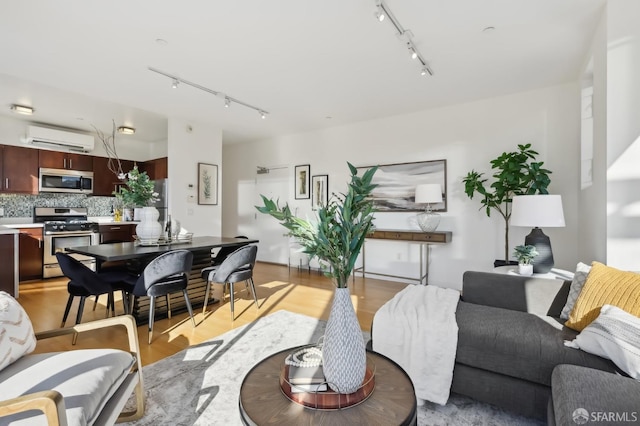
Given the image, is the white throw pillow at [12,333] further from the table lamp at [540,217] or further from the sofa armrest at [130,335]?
the table lamp at [540,217]

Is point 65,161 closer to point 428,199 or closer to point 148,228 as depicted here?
point 148,228

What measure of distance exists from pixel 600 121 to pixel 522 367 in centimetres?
215

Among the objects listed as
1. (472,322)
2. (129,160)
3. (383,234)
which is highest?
(129,160)

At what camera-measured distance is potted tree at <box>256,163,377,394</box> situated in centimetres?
109

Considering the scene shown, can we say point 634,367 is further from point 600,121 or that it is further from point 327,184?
point 327,184

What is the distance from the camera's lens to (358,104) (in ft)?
15.1

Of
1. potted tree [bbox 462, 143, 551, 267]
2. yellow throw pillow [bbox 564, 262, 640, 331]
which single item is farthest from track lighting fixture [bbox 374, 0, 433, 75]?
yellow throw pillow [bbox 564, 262, 640, 331]

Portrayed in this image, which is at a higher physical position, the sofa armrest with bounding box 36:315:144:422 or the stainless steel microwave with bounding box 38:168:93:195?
the stainless steel microwave with bounding box 38:168:93:195

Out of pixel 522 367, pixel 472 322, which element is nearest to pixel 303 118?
pixel 472 322

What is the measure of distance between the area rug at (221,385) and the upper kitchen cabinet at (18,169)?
15.8 feet

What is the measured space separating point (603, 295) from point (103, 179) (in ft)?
23.8

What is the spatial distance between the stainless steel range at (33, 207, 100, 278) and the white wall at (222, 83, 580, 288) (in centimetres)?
374

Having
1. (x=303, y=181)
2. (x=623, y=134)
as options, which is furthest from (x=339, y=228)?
(x=303, y=181)

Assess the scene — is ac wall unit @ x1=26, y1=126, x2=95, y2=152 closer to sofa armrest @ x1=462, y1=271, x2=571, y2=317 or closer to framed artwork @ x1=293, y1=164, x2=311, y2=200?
framed artwork @ x1=293, y1=164, x2=311, y2=200
